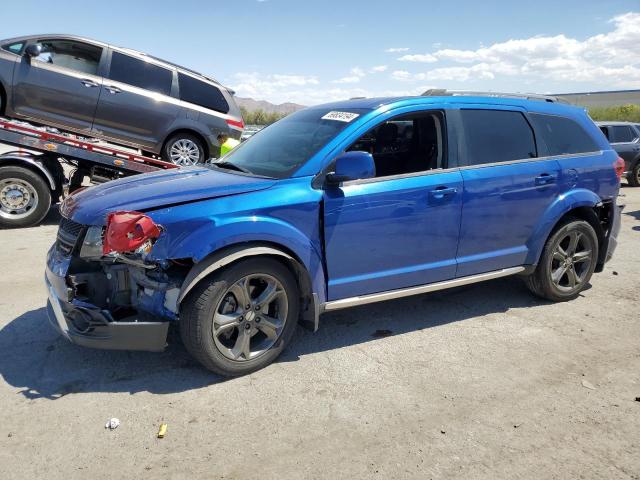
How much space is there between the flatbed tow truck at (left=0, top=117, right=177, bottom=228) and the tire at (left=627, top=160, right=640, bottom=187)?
12.9 metres

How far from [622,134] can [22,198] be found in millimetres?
14404

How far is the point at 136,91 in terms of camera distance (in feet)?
28.0

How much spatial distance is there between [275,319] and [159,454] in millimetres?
1162

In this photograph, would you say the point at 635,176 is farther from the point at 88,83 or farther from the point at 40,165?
the point at 40,165

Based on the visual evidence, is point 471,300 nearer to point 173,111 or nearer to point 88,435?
point 88,435

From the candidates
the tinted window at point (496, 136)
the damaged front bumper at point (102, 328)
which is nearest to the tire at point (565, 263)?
the tinted window at point (496, 136)

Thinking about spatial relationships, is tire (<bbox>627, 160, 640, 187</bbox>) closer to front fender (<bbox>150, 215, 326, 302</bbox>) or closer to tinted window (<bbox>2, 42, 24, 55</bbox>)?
front fender (<bbox>150, 215, 326, 302</bbox>)

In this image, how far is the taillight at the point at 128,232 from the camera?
9.73 feet

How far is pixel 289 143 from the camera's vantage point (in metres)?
4.06

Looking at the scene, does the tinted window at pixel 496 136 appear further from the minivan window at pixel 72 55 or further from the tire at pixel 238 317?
the minivan window at pixel 72 55

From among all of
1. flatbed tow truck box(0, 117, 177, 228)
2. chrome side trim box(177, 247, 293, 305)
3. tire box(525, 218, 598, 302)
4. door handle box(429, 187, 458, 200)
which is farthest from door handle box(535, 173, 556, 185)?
flatbed tow truck box(0, 117, 177, 228)

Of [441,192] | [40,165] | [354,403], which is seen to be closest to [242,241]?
[354,403]

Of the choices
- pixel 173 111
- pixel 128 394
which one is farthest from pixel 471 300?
pixel 173 111

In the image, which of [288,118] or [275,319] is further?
[288,118]
